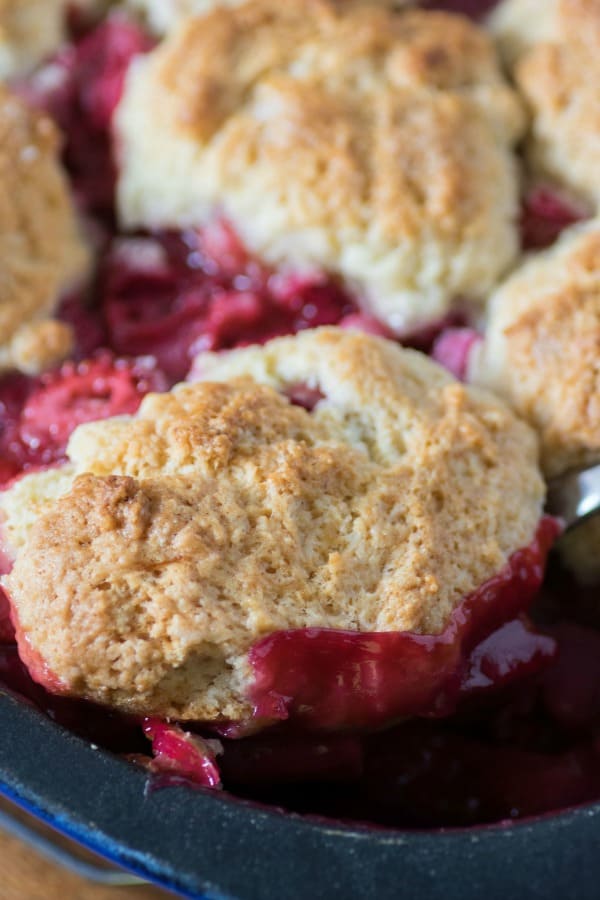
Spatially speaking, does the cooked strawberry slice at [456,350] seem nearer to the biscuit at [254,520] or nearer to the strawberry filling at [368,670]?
the biscuit at [254,520]

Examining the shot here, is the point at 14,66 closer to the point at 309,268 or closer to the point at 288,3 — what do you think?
the point at 288,3

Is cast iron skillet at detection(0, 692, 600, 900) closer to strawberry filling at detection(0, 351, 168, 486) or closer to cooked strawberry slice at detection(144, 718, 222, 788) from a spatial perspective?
cooked strawberry slice at detection(144, 718, 222, 788)

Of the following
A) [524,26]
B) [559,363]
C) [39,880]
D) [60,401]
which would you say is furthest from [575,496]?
[524,26]

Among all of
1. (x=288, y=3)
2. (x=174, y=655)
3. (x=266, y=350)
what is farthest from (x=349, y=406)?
(x=288, y=3)

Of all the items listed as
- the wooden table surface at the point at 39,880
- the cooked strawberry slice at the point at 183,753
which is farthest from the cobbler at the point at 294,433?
the wooden table surface at the point at 39,880

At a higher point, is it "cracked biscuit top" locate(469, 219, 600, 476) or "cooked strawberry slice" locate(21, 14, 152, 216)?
"cooked strawberry slice" locate(21, 14, 152, 216)

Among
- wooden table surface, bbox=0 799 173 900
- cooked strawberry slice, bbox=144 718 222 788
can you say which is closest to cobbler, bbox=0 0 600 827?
cooked strawberry slice, bbox=144 718 222 788

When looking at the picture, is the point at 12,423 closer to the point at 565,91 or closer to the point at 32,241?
the point at 32,241
